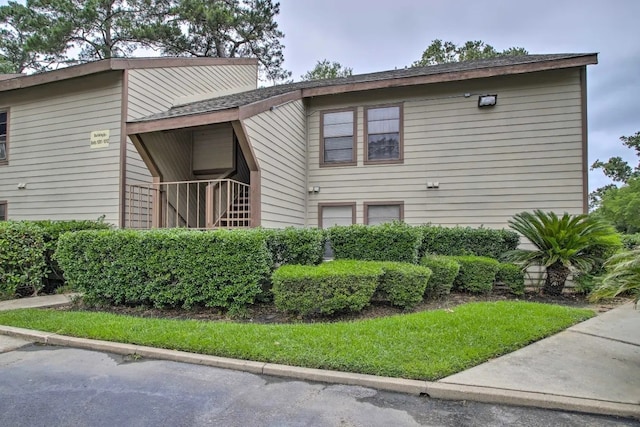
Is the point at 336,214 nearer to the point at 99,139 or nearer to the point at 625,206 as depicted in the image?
the point at 99,139

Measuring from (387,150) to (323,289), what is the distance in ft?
17.9

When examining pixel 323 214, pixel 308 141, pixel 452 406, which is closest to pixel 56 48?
pixel 308 141

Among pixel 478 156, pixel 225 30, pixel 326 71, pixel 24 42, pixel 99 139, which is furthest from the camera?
pixel 326 71

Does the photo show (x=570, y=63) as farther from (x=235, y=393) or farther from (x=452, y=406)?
(x=235, y=393)

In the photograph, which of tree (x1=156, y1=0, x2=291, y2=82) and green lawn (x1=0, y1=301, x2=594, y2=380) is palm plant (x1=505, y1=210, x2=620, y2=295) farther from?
tree (x1=156, y1=0, x2=291, y2=82)

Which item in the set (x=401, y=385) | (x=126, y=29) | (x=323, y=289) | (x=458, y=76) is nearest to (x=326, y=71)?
(x=126, y=29)

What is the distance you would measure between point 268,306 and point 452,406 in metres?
3.35

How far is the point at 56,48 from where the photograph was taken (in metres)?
19.8

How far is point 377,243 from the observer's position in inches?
254

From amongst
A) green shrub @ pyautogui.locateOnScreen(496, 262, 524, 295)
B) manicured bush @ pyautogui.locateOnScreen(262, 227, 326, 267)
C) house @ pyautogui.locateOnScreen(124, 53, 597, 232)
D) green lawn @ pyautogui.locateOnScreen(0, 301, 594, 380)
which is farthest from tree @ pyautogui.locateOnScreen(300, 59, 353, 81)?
green lawn @ pyautogui.locateOnScreen(0, 301, 594, 380)

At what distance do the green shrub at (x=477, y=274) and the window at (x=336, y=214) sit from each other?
3.36 m

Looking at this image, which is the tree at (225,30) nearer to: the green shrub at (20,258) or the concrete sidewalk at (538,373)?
the green shrub at (20,258)

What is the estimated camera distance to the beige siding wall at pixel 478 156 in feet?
26.8

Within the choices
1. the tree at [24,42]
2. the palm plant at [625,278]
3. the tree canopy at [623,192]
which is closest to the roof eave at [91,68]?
the palm plant at [625,278]
